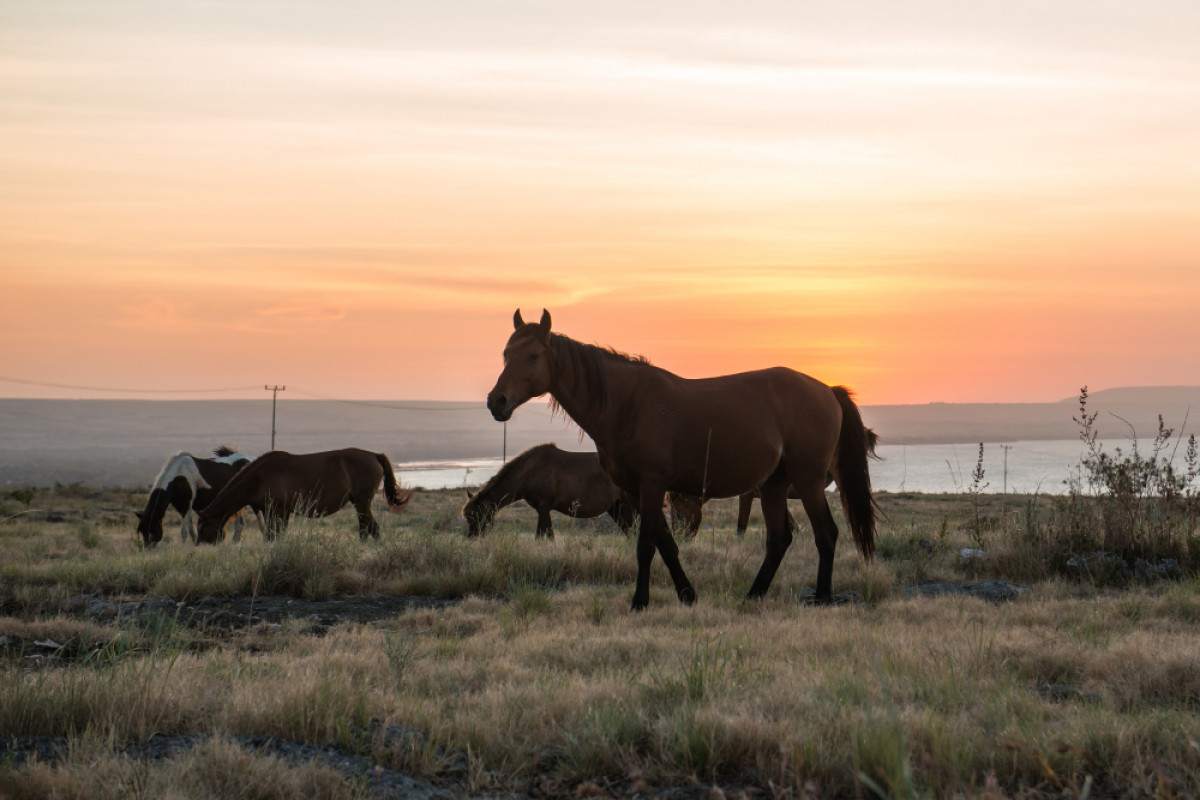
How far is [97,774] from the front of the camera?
4.55 m

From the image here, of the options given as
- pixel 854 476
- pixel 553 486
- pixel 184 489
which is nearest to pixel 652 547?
pixel 854 476

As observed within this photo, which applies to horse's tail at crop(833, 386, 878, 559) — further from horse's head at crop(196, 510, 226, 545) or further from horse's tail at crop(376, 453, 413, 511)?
horse's head at crop(196, 510, 226, 545)

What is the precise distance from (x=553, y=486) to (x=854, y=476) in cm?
778

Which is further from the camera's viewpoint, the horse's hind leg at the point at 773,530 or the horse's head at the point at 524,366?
the horse's hind leg at the point at 773,530

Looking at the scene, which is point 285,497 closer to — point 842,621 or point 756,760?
point 842,621

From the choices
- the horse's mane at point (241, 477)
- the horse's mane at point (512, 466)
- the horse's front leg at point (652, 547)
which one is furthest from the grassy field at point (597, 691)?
the horse's mane at point (512, 466)

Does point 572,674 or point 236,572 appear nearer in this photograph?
point 572,674

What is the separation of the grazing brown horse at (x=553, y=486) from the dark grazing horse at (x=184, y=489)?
4.11 metres

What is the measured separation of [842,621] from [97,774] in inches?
221

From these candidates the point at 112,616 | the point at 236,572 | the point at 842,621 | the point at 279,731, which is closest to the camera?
the point at 279,731

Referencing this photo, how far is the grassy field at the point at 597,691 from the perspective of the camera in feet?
15.5

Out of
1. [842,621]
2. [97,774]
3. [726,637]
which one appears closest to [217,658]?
[97,774]

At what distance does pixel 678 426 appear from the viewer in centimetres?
1009

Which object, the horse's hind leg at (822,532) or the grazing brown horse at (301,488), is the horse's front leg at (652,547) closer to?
the horse's hind leg at (822,532)
